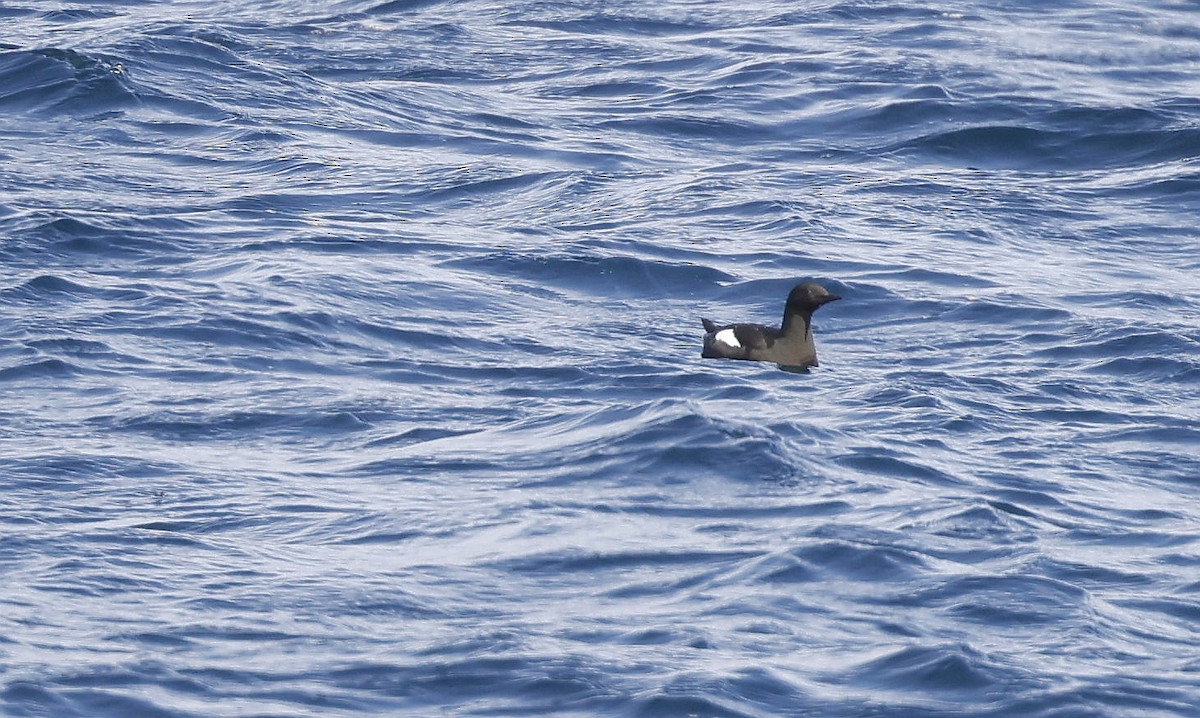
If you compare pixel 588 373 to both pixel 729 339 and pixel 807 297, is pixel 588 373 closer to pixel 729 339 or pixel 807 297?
pixel 729 339

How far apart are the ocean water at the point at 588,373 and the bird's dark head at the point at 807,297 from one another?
0.41 meters

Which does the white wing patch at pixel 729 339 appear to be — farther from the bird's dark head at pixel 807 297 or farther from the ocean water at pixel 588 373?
the bird's dark head at pixel 807 297

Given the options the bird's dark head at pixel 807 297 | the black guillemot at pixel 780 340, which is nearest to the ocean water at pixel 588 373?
the black guillemot at pixel 780 340

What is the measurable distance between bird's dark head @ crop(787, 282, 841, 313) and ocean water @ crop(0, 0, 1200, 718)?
0.41m

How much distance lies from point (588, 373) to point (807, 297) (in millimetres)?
1393

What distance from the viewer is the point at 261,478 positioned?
9.61 meters

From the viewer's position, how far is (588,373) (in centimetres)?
1153

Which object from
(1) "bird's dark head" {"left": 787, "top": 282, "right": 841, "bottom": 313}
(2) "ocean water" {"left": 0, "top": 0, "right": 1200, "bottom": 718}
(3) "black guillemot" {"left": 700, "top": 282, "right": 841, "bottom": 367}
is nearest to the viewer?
(2) "ocean water" {"left": 0, "top": 0, "right": 1200, "bottom": 718}

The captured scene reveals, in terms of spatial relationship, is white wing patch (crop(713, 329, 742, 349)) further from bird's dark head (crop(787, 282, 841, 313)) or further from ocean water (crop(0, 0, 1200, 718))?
bird's dark head (crop(787, 282, 841, 313))

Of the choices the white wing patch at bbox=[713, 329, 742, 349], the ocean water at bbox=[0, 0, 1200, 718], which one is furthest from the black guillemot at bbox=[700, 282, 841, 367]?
the ocean water at bbox=[0, 0, 1200, 718]

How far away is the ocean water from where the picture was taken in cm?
780

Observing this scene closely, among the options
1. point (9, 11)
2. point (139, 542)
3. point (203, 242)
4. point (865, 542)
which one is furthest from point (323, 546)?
point (9, 11)

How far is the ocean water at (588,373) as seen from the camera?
7.80m

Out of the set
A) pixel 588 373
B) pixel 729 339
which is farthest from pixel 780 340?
pixel 588 373
